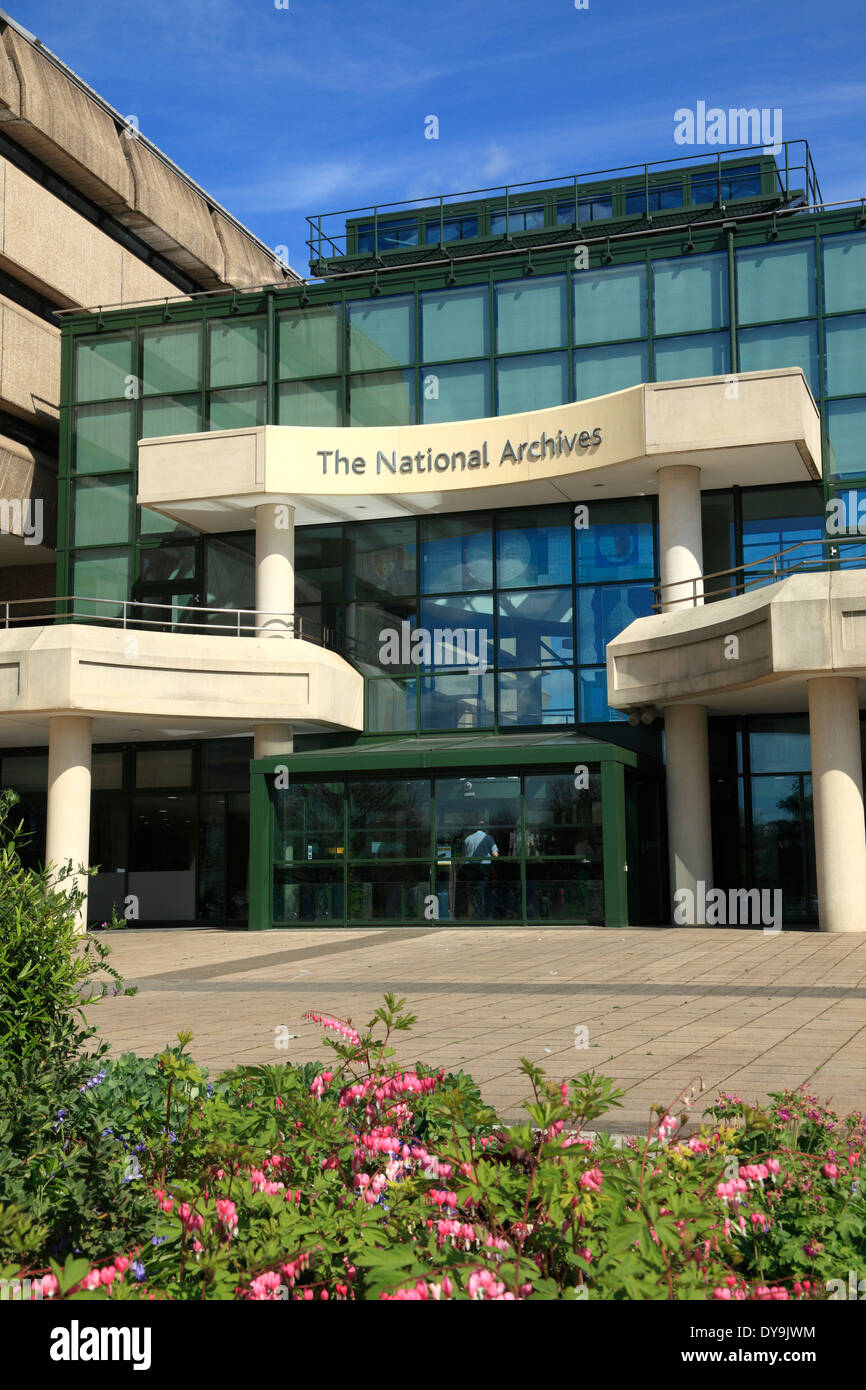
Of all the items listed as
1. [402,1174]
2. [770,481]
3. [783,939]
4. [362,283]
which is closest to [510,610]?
[770,481]

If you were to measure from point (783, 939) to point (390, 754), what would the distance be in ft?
28.6

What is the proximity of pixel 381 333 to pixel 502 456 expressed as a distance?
200 inches

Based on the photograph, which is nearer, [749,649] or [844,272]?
[749,649]

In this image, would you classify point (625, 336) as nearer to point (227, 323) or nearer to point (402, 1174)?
point (227, 323)

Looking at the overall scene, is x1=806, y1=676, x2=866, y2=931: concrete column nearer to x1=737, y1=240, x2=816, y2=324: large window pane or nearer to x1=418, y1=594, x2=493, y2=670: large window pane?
x1=418, y1=594, x2=493, y2=670: large window pane

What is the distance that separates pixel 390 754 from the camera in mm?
26000

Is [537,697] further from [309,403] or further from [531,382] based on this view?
[309,403]

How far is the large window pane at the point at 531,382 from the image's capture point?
29.1 m

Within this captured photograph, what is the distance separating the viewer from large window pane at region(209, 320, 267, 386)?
31.5 m

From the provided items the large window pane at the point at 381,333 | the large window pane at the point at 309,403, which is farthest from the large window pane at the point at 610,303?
the large window pane at the point at 309,403

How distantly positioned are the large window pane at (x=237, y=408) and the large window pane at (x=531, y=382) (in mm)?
5905

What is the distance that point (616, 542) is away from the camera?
93.7 feet

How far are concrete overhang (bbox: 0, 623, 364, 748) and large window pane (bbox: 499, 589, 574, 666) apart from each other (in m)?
3.69

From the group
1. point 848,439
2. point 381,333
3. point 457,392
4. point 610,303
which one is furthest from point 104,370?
point 848,439
